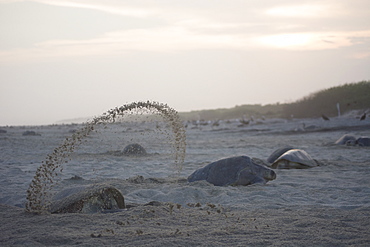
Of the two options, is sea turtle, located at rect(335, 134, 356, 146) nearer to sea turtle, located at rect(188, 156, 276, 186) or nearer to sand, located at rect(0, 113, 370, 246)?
sand, located at rect(0, 113, 370, 246)

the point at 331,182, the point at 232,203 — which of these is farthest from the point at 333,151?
the point at 232,203

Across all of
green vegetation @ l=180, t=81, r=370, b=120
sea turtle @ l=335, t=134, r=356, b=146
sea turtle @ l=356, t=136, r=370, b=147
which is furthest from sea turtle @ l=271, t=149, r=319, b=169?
green vegetation @ l=180, t=81, r=370, b=120

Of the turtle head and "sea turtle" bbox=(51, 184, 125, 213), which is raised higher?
"sea turtle" bbox=(51, 184, 125, 213)

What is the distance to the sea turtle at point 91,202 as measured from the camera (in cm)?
429

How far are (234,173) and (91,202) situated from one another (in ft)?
8.79

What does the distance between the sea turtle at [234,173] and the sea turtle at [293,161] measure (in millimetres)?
1621

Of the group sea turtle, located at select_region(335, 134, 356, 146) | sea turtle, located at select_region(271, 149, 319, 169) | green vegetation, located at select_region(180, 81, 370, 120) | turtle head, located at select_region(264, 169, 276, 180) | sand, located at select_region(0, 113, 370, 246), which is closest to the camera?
sand, located at select_region(0, 113, 370, 246)

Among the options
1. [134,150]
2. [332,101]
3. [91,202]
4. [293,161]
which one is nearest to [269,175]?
[293,161]

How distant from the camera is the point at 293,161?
789cm

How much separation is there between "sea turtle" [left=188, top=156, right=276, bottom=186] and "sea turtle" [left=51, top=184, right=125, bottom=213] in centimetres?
219

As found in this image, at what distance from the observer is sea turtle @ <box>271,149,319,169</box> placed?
7898 mm

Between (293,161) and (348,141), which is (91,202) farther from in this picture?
(348,141)

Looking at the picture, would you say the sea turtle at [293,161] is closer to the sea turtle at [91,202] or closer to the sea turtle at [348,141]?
the sea turtle at [348,141]

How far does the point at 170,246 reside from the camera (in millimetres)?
3064
